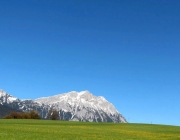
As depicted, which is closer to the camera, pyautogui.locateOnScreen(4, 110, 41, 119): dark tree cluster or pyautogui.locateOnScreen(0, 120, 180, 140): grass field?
pyautogui.locateOnScreen(0, 120, 180, 140): grass field

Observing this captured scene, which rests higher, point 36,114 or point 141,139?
point 36,114

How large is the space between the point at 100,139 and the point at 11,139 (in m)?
13.6

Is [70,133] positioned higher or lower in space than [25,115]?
lower

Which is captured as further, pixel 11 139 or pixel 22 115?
pixel 22 115

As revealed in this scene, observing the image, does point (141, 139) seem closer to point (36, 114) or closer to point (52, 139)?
point (52, 139)

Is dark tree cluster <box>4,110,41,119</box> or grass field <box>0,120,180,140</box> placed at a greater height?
dark tree cluster <box>4,110,41,119</box>

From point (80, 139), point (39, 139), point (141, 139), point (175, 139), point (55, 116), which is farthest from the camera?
point (55, 116)

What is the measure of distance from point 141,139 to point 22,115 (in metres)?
144

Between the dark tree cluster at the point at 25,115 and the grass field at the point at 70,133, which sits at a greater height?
the dark tree cluster at the point at 25,115

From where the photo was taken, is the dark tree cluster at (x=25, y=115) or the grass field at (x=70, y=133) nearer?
the grass field at (x=70, y=133)

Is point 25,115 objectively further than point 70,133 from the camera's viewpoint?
Yes

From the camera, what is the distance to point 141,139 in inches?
1897

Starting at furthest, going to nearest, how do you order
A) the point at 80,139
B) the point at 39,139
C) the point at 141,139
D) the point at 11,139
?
the point at 141,139, the point at 80,139, the point at 39,139, the point at 11,139

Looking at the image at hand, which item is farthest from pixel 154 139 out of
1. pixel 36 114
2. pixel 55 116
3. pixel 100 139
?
pixel 55 116
